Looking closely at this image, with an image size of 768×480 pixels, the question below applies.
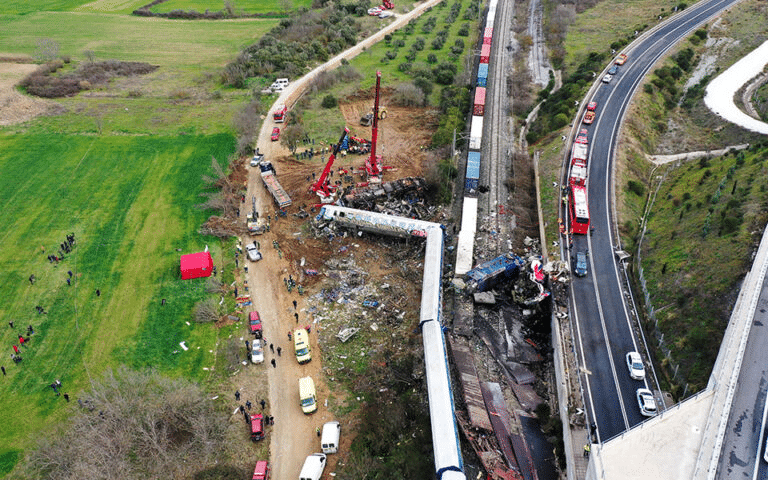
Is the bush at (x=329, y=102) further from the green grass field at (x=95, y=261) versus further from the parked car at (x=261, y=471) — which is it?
the parked car at (x=261, y=471)

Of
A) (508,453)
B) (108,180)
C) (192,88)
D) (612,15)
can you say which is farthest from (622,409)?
(612,15)


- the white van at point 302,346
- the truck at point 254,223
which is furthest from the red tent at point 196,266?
the white van at point 302,346

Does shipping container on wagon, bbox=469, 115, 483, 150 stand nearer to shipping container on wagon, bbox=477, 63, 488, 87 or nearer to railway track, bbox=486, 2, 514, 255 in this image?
railway track, bbox=486, 2, 514, 255

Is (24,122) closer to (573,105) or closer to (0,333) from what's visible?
(0,333)

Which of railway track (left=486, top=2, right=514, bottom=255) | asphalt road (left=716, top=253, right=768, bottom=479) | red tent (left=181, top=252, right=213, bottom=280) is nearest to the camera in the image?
asphalt road (left=716, top=253, right=768, bottom=479)

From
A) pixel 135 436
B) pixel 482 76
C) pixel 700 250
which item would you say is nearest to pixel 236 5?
pixel 482 76

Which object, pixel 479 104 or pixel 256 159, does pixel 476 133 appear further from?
pixel 256 159

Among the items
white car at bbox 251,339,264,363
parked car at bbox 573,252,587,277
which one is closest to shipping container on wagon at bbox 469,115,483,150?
parked car at bbox 573,252,587,277
